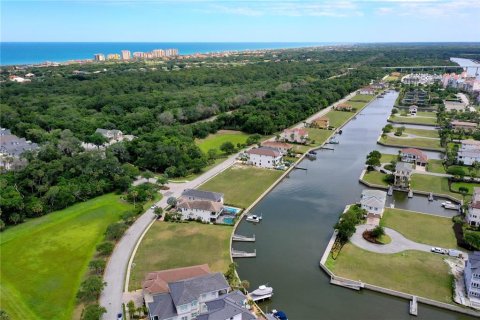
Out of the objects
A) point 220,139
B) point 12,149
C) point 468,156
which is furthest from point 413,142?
point 12,149

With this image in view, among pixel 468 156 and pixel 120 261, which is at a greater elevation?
pixel 468 156

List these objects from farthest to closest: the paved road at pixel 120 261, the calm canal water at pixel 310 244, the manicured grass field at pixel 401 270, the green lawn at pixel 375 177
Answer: the green lawn at pixel 375 177 < the manicured grass field at pixel 401 270 < the calm canal water at pixel 310 244 < the paved road at pixel 120 261

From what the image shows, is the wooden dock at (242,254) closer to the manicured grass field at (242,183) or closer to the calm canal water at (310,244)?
the calm canal water at (310,244)

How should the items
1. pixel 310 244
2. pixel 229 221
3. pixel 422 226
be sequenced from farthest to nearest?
pixel 229 221
pixel 422 226
pixel 310 244

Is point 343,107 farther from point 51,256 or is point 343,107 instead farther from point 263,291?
point 51,256

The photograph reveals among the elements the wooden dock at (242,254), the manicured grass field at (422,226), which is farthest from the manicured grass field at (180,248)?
the manicured grass field at (422,226)

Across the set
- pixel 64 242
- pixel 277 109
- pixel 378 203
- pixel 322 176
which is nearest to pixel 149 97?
pixel 277 109
